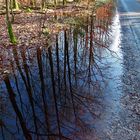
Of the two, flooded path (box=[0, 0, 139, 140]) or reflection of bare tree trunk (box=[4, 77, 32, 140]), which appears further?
flooded path (box=[0, 0, 139, 140])

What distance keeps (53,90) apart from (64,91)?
42 cm

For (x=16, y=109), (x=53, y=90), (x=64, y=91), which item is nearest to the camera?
(x=16, y=109)

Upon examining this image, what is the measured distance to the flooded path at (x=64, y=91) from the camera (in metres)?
7.94

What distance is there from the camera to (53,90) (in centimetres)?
1042

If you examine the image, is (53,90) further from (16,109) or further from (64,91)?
(16,109)

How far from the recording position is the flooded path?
26.0 ft

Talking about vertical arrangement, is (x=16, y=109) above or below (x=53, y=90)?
below

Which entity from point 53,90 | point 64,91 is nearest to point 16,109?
point 53,90

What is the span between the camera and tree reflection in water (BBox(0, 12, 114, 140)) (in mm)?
8016

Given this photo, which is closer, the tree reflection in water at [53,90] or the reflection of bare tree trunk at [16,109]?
the reflection of bare tree trunk at [16,109]

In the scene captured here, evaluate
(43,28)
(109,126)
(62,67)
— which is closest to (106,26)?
(43,28)

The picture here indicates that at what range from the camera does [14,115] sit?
8758mm

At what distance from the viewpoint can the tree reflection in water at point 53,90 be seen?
802 cm

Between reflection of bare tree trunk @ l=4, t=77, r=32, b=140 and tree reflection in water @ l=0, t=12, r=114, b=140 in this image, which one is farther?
tree reflection in water @ l=0, t=12, r=114, b=140
